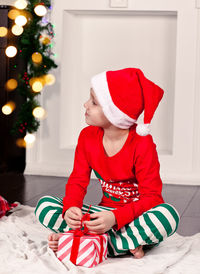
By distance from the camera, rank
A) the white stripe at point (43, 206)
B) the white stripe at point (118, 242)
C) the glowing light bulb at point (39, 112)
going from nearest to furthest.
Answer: the white stripe at point (118, 242) < the white stripe at point (43, 206) < the glowing light bulb at point (39, 112)

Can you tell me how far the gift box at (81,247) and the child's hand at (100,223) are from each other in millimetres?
19

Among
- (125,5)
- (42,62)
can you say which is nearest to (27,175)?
(42,62)

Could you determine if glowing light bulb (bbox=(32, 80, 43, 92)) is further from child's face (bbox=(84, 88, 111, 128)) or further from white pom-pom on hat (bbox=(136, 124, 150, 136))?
white pom-pom on hat (bbox=(136, 124, 150, 136))

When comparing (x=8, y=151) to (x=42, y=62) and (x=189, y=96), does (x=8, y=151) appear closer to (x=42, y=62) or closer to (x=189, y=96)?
(x=42, y=62)

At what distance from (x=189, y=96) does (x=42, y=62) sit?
3.24 feet

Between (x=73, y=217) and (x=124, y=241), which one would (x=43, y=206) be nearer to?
(x=73, y=217)

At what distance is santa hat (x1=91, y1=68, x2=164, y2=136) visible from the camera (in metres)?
1.53

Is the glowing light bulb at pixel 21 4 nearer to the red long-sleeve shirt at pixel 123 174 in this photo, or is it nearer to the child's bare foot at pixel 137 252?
the red long-sleeve shirt at pixel 123 174

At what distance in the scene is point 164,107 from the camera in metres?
3.45

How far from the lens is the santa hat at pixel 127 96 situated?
153 cm

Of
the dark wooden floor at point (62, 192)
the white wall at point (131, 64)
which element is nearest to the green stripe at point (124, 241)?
the dark wooden floor at point (62, 192)

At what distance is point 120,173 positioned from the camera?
1.64m

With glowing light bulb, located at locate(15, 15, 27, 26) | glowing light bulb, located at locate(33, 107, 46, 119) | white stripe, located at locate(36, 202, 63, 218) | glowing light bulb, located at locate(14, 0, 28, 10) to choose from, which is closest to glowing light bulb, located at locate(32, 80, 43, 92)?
glowing light bulb, located at locate(33, 107, 46, 119)

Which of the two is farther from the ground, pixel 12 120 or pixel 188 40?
pixel 188 40
